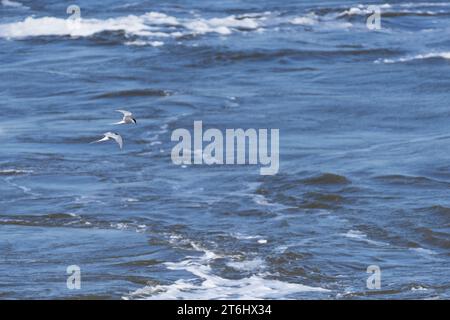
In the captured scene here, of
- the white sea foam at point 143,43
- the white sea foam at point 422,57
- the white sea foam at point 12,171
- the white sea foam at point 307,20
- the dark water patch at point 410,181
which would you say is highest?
the white sea foam at point 307,20

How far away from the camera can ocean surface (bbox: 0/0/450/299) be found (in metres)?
12.6

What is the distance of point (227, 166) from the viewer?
1688cm

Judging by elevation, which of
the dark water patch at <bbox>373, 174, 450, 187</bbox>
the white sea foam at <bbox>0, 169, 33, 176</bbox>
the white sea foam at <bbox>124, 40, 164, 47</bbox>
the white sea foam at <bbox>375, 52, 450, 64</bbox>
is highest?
the white sea foam at <bbox>124, 40, 164, 47</bbox>

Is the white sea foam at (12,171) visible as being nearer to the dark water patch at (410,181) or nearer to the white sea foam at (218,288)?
the dark water patch at (410,181)

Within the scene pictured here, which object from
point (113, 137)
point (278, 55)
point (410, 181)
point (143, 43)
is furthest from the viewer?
point (143, 43)

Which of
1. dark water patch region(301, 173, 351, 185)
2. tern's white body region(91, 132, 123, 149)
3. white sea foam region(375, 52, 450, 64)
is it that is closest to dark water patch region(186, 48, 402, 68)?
white sea foam region(375, 52, 450, 64)

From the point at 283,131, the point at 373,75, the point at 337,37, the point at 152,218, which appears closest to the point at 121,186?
the point at 152,218

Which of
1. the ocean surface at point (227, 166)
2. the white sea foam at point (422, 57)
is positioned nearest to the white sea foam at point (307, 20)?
the ocean surface at point (227, 166)

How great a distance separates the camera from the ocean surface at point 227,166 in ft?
41.2

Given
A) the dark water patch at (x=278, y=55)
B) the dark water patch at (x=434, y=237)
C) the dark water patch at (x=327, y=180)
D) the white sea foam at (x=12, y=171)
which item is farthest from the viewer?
the dark water patch at (x=278, y=55)

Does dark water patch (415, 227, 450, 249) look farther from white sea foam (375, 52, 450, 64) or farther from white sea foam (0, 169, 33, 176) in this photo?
white sea foam (375, 52, 450, 64)

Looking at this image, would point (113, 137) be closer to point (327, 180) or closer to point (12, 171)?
point (12, 171)

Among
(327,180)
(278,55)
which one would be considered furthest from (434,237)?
(278,55)
